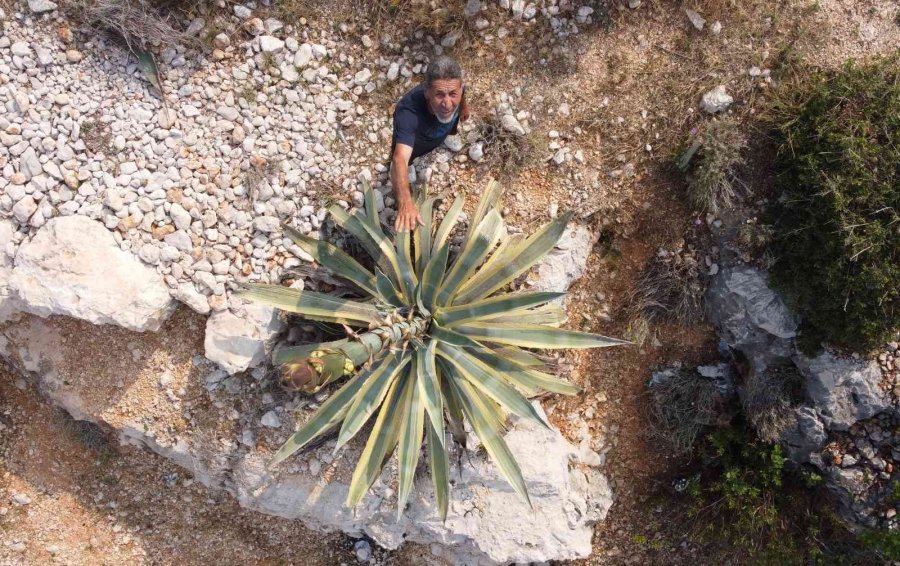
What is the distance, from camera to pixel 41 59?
14.1ft

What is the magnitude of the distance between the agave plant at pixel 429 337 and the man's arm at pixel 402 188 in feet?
0.28

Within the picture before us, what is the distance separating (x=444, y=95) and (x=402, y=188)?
0.68 m

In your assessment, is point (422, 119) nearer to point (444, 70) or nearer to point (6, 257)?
point (444, 70)

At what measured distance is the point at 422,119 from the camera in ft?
14.1

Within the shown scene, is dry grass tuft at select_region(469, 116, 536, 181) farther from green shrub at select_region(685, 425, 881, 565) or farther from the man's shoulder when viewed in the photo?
green shrub at select_region(685, 425, 881, 565)

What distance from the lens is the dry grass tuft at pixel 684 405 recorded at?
5.26 meters

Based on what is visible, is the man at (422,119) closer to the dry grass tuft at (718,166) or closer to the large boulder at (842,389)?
the dry grass tuft at (718,166)

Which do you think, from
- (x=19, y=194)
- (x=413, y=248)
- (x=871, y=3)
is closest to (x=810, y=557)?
(x=413, y=248)

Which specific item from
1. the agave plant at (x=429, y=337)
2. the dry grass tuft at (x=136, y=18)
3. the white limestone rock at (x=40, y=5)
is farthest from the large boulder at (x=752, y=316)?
the white limestone rock at (x=40, y=5)

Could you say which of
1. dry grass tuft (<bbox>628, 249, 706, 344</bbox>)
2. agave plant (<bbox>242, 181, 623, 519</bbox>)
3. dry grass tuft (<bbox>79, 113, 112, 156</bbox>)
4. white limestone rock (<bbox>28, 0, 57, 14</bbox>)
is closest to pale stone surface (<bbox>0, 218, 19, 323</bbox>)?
dry grass tuft (<bbox>79, 113, 112, 156</bbox>)

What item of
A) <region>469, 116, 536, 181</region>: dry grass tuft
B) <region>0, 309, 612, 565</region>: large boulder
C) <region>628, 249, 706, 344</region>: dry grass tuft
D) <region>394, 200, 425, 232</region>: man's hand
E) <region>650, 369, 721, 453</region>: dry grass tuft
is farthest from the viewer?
<region>650, 369, 721, 453</region>: dry grass tuft

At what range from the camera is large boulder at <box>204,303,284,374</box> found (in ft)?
14.2

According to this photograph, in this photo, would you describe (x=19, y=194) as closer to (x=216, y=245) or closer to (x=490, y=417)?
(x=216, y=245)

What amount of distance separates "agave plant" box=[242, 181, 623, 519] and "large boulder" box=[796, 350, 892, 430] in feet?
7.30
